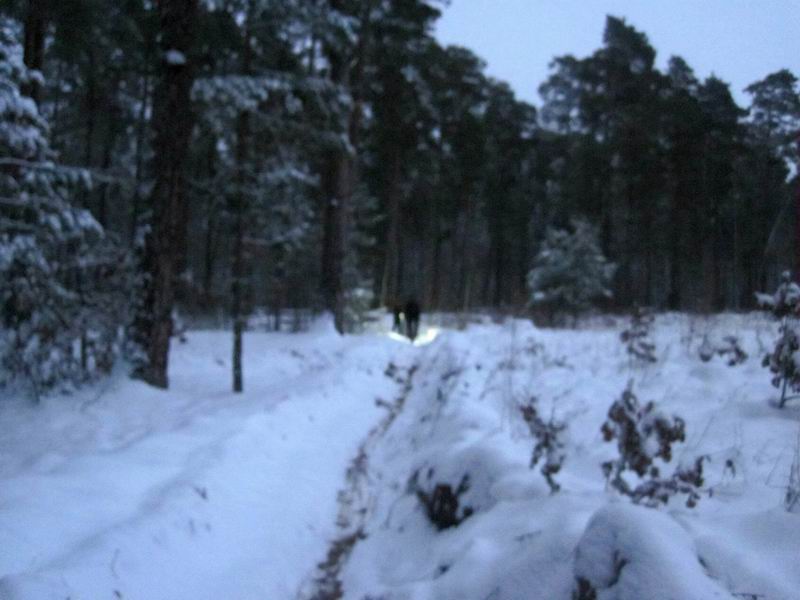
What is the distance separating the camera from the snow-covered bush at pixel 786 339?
4.88 m

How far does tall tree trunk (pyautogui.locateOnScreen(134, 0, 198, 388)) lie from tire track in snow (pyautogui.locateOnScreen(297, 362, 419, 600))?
3.35 metres

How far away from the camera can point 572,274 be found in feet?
65.7

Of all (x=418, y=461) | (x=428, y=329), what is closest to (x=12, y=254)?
(x=418, y=461)

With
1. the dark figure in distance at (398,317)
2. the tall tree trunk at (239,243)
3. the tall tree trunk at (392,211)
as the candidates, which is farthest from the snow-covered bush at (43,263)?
the tall tree trunk at (392,211)

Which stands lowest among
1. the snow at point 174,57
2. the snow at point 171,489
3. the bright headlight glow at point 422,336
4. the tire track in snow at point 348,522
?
the tire track in snow at point 348,522

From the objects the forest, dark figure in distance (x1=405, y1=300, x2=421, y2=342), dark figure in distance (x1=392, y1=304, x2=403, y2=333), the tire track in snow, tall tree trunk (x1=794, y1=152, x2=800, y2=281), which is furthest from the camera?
dark figure in distance (x1=392, y1=304, x2=403, y2=333)

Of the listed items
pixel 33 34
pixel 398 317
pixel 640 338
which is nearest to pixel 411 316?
pixel 398 317

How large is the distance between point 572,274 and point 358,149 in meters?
8.84

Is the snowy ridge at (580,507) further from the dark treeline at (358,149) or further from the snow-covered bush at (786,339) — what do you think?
the dark treeline at (358,149)

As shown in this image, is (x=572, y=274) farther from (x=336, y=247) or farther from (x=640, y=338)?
(x=640, y=338)

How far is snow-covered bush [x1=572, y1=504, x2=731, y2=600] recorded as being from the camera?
2000mm

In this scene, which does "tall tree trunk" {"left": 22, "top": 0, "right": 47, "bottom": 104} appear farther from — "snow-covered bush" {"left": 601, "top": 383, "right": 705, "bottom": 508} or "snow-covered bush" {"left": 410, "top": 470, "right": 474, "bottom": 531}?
"snow-covered bush" {"left": 601, "top": 383, "right": 705, "bottom": 508}

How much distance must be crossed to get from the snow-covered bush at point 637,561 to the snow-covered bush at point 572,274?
60.6 ft

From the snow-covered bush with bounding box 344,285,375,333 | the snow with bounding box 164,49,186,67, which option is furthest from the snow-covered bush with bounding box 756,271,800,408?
the snow-covered bush with bounding box 344,285,375,333
